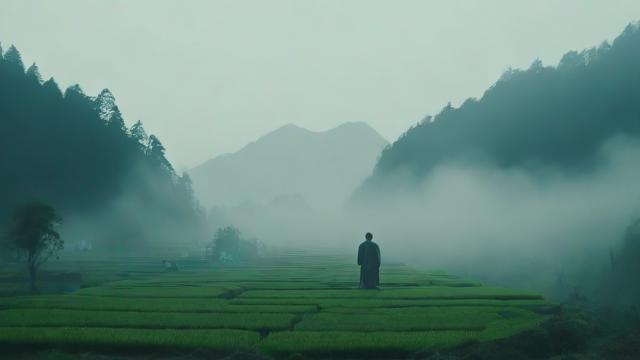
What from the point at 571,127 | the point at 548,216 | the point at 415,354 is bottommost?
the point at 415,354

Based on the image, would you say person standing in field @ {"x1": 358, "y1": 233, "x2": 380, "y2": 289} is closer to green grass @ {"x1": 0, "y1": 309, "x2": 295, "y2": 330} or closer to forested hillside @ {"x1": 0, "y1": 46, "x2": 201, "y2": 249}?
green grass @ {"x1": 0, "y1": 309, "x2": 295, "y2": 330}

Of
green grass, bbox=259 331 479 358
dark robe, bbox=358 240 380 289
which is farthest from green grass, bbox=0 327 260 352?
dark robe, bbox=358 240 380 289

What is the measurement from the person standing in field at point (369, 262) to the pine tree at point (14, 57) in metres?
88.9

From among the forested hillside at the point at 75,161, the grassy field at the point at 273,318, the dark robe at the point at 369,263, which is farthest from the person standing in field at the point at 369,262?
the forested hillside at the point at 75,161

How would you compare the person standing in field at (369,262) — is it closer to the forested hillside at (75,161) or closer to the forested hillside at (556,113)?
the forested hillside at (556,113)

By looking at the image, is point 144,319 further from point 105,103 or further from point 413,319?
point 105,103

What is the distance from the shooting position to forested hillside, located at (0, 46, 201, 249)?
8669 cm

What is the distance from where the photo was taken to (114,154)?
107m

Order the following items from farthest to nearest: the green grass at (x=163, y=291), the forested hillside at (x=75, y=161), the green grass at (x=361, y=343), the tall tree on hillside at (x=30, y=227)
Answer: the forested hillside at (x=75, y=161) < the tall tree on hillside at (x=30, y=227) < the green grass at (x=163, y=291) < the green grass at (x=361, y=343)

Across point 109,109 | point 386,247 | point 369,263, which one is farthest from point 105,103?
point 369,263

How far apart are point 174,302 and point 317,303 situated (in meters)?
5.27

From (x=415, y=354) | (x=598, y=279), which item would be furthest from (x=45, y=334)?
(x=598, y=279)

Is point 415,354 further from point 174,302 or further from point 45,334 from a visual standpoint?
point 174,302

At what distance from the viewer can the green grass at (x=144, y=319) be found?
1930 centimetres
